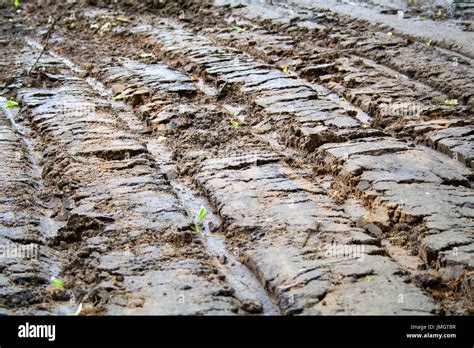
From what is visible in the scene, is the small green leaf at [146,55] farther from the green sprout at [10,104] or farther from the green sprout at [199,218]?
the green sprout at [199,218]

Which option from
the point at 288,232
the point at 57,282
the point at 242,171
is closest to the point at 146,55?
the point at 242,171

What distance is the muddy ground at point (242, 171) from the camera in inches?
129

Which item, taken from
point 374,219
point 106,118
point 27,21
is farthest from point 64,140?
point 27,21

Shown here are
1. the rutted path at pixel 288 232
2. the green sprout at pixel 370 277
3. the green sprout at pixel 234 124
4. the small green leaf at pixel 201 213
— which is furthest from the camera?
the green sprout at pixel 234 124

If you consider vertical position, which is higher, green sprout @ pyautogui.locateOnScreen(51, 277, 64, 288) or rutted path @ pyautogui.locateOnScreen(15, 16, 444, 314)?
rutted path @ pyautogui.locateOnScreen(15, 16, 444, 314)

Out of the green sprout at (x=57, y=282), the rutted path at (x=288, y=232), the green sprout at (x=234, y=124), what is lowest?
the green sprout at (x=57, y=282)

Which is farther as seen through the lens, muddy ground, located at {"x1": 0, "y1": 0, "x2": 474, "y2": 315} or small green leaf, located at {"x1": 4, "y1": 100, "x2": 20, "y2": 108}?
small green leaf, located at {"x1": 4, "y1": 100, "x2": 20, "y2": 108}

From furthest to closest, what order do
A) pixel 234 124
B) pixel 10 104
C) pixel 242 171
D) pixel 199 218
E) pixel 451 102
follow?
pixel 10 104 < pixel 451 102 < pixel 234 124 < pixel 242 171 < pixel 199 218

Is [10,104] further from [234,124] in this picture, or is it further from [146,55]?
[234,124]

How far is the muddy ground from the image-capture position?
327cm

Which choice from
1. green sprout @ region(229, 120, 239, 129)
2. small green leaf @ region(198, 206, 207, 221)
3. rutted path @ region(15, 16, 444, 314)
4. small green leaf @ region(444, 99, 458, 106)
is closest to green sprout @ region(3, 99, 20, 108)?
rutted path @ region(15, 16, 444, 314)

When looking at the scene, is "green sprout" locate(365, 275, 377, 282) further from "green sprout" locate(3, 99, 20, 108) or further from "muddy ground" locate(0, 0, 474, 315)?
"green sprout" locate(3, 99, 20, 108)

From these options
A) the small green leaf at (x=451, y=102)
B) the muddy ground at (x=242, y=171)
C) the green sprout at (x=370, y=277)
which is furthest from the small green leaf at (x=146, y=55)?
the green sprout at (x=370, y=277)

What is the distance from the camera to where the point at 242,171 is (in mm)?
4516
